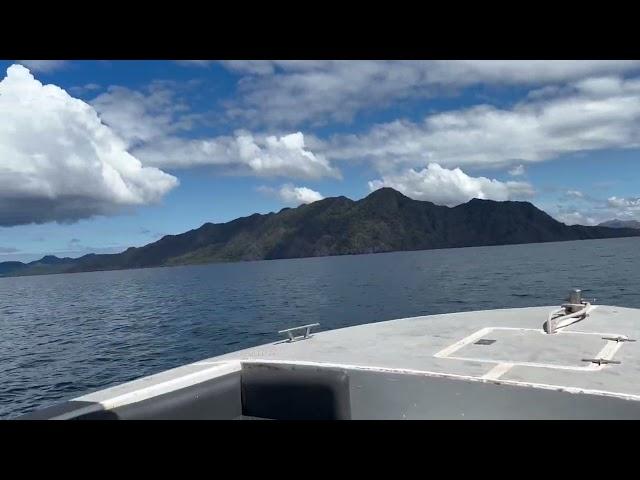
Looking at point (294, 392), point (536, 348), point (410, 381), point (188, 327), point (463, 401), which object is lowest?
point (188, 327)

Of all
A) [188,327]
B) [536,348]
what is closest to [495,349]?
[536,348]

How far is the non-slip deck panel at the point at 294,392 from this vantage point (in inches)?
377

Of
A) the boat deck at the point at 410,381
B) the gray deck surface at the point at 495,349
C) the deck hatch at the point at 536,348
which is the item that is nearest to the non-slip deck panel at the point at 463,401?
the boat deck at the point at 410,381

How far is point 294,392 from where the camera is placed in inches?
394

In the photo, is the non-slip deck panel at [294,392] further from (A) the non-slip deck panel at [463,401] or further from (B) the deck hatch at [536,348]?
(B) the deck hatch at [536,348]

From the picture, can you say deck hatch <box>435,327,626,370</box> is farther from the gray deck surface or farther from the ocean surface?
the ocean surface

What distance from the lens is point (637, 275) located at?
8038cm

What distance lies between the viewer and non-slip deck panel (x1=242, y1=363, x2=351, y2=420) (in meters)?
9.57

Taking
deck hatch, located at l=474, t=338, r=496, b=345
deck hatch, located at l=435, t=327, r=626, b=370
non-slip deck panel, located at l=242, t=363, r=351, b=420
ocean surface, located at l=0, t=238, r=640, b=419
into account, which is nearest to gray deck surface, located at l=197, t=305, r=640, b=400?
deck hatch, located at l=435, t=327, r=626, b=370

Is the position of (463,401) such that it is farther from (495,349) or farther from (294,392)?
(294,392)

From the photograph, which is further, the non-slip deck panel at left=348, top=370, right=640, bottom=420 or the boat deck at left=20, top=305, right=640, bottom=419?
the boat deck at left=20, top=305, right=640, bottom=419

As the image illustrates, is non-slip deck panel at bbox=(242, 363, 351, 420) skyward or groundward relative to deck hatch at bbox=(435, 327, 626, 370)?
groundward
